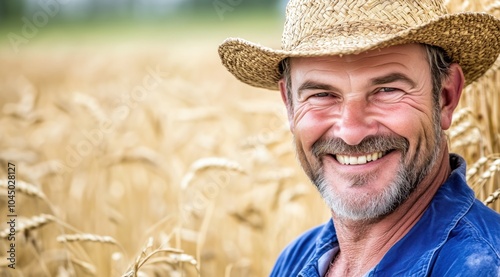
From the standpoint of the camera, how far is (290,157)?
5.40 m

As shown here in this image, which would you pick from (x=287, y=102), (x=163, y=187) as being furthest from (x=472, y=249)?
(x=163, y=187)

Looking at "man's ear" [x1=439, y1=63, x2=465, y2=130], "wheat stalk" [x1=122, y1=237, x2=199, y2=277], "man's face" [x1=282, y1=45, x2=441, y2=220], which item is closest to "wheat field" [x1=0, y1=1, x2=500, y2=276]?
"wheat stalk" [x1=122, y1=237, x2=199, y2=277]

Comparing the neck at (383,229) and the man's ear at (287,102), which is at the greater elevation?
the man's ear at (287,102)

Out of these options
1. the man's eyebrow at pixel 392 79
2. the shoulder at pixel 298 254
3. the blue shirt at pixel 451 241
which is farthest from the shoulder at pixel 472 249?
the shoulder at pixel 298 254

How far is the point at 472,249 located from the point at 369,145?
424mm

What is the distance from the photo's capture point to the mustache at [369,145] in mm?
1990

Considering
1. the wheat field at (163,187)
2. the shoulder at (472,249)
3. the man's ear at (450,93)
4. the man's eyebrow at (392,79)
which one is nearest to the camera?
the shoulder at (472,249)

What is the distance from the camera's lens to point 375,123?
2.00 meters

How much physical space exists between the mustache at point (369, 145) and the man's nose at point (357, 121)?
2cm

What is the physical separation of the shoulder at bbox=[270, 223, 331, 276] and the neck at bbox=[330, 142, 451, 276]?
8.7 inches

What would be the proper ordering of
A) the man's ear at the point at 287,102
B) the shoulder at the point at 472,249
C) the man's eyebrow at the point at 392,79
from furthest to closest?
the man's ear at the point at 287,102
the man's eyebrow at the point at 392,79
the shoulder at the point at 472,249

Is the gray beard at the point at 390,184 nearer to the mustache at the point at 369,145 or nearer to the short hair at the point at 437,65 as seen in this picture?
the mustache at the point at 369,145

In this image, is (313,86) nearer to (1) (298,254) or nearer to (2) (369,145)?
(2) (369,145)

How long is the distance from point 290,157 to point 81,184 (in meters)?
1.60
